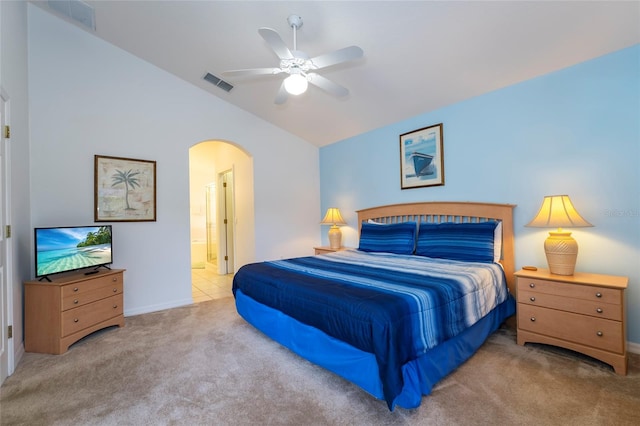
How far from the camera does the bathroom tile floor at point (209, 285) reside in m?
4.18

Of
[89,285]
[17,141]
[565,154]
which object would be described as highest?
[17,141]

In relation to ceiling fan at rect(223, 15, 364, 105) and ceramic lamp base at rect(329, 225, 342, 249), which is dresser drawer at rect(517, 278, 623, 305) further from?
ceramic lamp base at rect(329, 225, 342, 249)

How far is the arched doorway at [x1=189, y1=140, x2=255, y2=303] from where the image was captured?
4.73 m

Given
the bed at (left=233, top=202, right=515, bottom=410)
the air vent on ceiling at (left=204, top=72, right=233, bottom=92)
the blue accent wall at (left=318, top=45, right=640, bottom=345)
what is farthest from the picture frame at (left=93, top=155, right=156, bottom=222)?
the blue accent wall at (left=318, top=45, right=640, bottom=345)

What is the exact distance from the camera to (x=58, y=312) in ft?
7.98

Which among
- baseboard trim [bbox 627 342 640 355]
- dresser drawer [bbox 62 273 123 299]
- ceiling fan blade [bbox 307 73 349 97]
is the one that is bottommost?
baseboard trim [bbox 627 342 640 355]

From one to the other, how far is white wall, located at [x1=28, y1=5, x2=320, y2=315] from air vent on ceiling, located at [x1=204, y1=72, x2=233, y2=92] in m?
0.31

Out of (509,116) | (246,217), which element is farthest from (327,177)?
(509,116)

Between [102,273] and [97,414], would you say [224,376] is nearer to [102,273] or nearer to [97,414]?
[97,414]

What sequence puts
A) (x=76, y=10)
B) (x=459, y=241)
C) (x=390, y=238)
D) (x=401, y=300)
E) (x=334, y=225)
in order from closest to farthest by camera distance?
(x=401, y=300) → (x=76, y=10) → (x=459, y=241) → (x=390, y=238) → (x=334, y=225)

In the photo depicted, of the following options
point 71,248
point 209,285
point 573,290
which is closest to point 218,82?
point 71,248

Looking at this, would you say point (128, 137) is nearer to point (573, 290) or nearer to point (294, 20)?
point (294, 20)

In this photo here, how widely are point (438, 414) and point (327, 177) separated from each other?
4023 mm

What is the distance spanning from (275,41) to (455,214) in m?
2.64
